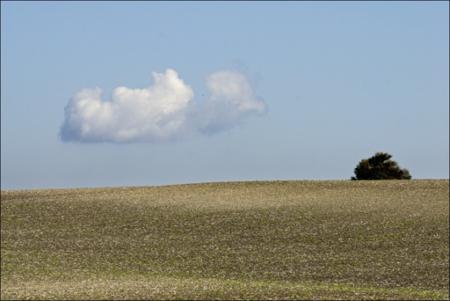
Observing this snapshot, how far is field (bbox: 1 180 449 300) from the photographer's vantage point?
1198 inches

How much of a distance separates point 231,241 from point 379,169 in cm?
3179

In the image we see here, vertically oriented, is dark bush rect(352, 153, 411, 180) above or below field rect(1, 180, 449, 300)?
above

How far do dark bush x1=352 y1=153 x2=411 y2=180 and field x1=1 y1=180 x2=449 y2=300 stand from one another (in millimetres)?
10660

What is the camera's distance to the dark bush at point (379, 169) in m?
72.1

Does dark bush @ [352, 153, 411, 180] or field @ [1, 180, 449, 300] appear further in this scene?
dark bush @ [352, 153, 411, 180]

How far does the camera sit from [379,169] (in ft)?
238

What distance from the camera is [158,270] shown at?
122 ft

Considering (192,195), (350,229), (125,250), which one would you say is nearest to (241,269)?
(125,250)

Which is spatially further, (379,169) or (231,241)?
(379,169)

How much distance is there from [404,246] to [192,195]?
18654mm

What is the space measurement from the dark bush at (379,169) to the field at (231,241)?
1066 centimetres

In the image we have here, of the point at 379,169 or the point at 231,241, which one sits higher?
the point at 379,169

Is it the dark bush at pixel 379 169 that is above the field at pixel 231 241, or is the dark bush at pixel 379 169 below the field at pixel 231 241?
above

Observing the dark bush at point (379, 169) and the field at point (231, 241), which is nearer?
the field at point (231, 241)
